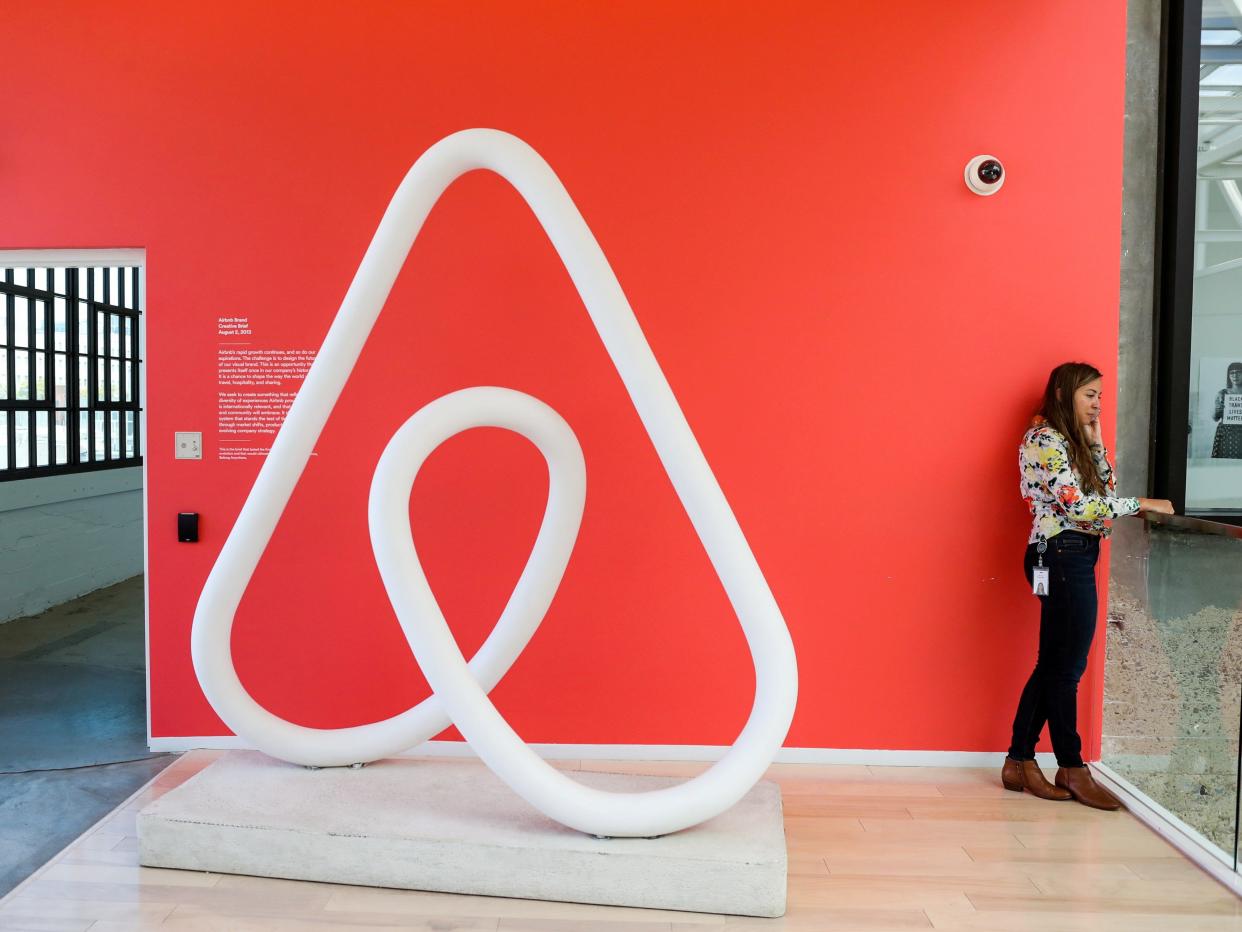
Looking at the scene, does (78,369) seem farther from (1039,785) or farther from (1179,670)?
(1179,670)

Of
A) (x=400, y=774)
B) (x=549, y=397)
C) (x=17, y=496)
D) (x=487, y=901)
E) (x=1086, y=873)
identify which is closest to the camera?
(x=487, y=901)

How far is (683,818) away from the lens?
99.4 inches

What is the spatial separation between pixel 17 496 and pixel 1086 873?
601 centimetres

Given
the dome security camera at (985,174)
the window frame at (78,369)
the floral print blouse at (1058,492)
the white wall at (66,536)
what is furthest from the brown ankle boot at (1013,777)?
the white wall at (66,536)

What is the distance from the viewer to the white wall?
5867 millimetres

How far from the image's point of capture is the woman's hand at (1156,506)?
3.12m

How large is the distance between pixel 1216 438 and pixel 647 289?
86.8 inches

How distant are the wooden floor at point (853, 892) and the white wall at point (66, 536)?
354 centimetres

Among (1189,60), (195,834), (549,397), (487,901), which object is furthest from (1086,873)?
(1189,60)

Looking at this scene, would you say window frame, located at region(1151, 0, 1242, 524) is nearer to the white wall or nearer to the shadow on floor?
the shadow on floor

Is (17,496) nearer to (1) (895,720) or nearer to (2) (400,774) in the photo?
(2) (400,774)

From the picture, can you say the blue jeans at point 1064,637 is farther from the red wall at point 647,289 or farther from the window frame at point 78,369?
the window frame at point 78,369

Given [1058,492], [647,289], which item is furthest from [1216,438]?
[647,289]

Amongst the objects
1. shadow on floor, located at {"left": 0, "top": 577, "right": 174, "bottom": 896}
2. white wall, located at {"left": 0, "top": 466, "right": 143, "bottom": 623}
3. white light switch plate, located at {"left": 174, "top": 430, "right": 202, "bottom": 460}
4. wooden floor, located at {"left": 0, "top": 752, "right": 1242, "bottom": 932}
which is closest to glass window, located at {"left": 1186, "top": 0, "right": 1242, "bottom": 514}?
wooden floor, located at {"left": 0, "top": 752, "right": 1242, "bottom": 932}
